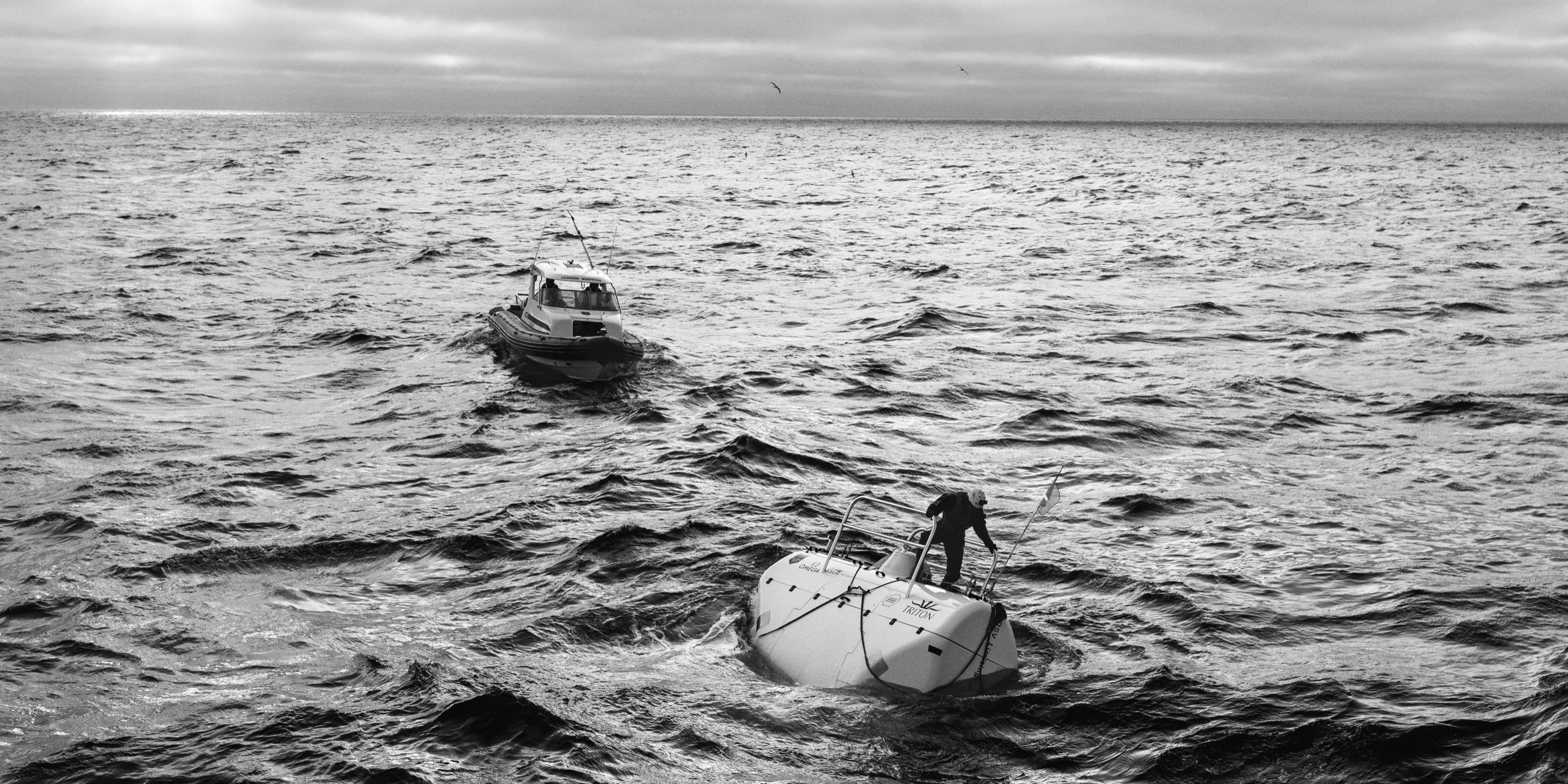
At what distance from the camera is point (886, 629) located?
550 inches

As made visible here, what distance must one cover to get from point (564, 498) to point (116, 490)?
7.64m

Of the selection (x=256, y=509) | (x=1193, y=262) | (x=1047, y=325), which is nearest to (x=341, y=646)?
(x=256, y=509)

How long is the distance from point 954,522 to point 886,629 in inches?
68.7

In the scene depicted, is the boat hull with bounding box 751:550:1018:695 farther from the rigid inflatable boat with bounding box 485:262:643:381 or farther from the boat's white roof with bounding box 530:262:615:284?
the boat's white roof with bounding box 530:262:615:284

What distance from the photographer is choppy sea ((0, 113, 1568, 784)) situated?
13.4m

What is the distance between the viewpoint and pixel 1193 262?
54.0 metres

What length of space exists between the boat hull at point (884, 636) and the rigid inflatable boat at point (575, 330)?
15888 mm

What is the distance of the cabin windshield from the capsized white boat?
16.6m

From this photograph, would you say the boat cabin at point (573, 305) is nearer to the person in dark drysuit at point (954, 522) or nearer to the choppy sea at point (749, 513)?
the choppy sea at point (749, 513)

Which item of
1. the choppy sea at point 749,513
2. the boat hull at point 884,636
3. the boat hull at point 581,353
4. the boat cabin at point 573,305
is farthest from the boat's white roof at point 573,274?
the boat hull at point 884,636

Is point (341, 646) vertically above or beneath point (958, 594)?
beneath

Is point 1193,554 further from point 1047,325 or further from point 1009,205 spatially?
point 1009,205

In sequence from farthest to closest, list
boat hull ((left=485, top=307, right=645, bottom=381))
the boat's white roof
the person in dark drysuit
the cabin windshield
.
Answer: the boat's white roof
the cabin windshield
boat hull ((left=485, top=307, right=645, bottom=381))
the person in dark drysuit

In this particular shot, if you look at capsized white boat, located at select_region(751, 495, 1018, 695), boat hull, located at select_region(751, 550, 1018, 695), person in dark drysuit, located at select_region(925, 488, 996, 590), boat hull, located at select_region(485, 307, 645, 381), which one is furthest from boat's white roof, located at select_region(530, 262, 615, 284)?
person in dark drysuit, located at select_region(925, 488, 996, 590)
